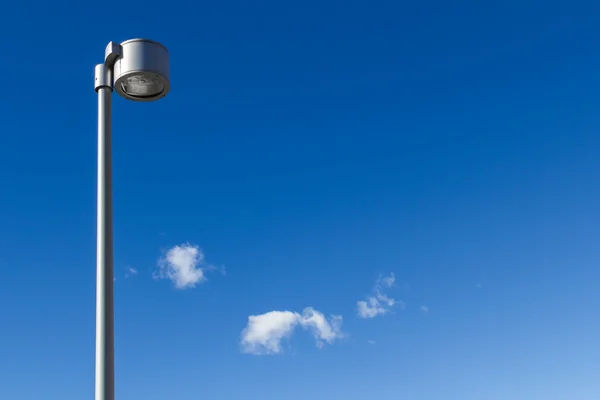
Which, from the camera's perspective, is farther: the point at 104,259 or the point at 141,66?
Answer: the point at 141,66

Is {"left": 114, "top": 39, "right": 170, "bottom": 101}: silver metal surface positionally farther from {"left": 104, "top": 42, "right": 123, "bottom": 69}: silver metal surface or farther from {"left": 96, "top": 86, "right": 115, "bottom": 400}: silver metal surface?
{"left": 96, "top": 86, "right": 115, "bottom": 400}: silver metal surface

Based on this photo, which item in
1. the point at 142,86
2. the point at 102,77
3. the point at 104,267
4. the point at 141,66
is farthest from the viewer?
the point at 142,86

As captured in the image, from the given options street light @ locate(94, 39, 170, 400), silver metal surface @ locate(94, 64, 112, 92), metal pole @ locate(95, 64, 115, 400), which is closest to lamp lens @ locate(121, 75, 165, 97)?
street light @ locate(94, 39, 170, 400)

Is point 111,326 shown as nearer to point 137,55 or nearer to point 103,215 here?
point 103,215

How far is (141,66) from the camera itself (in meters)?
8.83

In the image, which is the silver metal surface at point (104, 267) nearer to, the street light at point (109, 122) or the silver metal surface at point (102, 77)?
the street light at point (109, 122)

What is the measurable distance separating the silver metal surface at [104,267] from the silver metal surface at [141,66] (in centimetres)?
43

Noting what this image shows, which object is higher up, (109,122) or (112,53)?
(112,53)

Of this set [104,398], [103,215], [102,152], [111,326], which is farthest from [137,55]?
[104,398]

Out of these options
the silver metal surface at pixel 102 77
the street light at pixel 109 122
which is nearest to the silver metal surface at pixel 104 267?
the street light at pixel 109 122

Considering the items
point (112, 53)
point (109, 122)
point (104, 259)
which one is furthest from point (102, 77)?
point (104, 259)

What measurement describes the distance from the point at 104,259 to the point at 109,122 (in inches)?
62.7

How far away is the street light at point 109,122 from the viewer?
7895mm

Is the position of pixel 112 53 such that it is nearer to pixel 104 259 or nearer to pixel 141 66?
pixel 141 66
